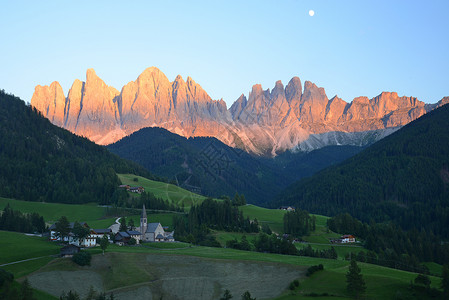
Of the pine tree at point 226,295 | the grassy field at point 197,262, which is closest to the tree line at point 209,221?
the grassy field at point 197,262

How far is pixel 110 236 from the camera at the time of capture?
5226 inches

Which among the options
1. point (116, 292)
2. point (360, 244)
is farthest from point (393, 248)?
point (116, 292)

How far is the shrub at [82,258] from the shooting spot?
9681cm

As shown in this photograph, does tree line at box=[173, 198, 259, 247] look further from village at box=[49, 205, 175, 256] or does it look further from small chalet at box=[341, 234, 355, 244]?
small chalet at box=[341, 234, 355, 244]

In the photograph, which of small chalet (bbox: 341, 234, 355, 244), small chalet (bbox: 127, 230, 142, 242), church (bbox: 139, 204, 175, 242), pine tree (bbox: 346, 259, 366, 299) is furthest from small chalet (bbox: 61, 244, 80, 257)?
small chalet (bbox: 341, 234, 355, 244)

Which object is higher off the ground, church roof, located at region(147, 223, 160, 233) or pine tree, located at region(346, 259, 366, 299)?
church roof, located at region(147, 223, 160, 233)

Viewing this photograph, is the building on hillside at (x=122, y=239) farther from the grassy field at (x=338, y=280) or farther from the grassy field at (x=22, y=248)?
the grassy field at (x=338, y=280)

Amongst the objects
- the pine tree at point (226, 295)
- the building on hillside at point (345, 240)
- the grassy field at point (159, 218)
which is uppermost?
the grassy field at point (159, 218)

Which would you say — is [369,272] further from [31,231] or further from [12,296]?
[31,231]

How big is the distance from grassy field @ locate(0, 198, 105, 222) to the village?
35968 millimetres

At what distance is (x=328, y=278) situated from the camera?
87.8 metres

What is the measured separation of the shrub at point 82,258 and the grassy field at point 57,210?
80.2 meters

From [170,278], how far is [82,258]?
741 inches

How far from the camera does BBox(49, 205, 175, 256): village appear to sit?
4722 inches
